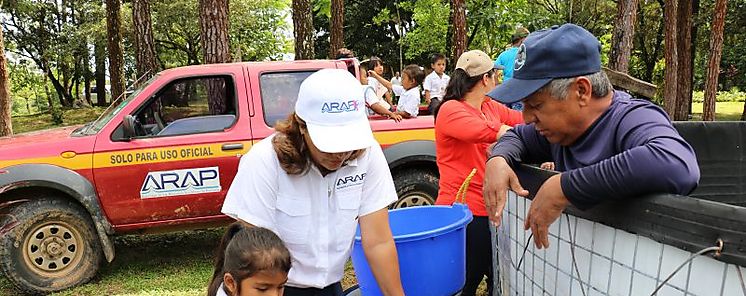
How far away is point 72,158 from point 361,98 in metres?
3.53

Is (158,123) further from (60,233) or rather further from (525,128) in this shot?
(525,128)

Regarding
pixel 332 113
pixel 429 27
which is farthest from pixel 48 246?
pixel 429 27

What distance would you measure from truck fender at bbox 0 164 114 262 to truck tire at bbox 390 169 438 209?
256cm

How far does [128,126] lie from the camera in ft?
15.1

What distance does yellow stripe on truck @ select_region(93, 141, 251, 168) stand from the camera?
468 centimetres

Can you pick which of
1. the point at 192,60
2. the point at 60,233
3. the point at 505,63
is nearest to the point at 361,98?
the point at 60,233

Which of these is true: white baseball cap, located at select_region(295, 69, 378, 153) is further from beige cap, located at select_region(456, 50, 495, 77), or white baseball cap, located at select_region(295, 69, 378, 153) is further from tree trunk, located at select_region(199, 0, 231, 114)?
tree trunk, located at select_region(199, 0, 231, 114)

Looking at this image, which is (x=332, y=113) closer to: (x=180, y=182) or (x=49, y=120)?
(x=180, y=182)

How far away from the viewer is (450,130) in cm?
322

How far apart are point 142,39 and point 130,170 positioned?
646 cm

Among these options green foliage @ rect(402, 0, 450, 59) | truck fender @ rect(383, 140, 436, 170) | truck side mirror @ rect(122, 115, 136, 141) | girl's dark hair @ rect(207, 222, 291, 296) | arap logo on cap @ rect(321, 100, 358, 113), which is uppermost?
green foliage @ rect(402, 0, 450, 59)

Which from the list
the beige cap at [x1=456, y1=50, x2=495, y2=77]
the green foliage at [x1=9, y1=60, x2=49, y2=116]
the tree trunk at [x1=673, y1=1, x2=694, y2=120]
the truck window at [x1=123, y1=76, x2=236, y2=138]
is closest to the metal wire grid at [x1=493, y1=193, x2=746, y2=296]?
the beige cap at [x1=456, y1=50, x2=495, y2=77]

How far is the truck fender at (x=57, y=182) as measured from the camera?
453cm

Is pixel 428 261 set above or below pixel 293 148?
below
